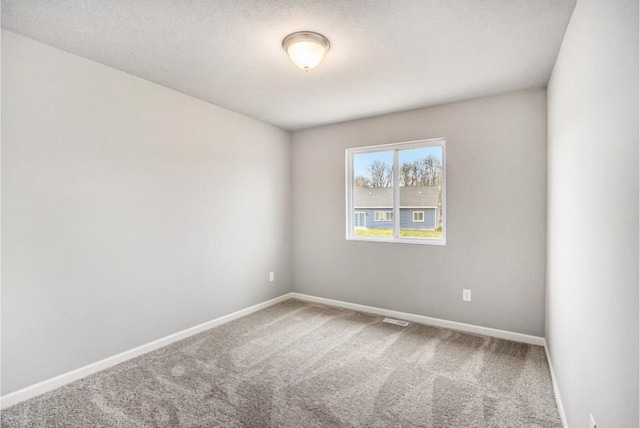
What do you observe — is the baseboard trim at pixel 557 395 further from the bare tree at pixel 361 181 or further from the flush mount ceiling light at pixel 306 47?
the flush mount ceiling light at pixel 306 47

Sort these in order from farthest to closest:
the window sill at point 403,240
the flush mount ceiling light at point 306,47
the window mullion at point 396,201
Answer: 1. the window mullion at point 396,201
2. the window sill at point 403,240
3. the flush mount ceiling light at point 306,47

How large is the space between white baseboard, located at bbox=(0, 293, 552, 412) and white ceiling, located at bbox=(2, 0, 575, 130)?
94.0 inches

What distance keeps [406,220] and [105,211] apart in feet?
10.0

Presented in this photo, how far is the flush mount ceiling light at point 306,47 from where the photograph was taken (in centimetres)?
211

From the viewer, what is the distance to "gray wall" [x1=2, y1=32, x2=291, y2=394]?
2172mm

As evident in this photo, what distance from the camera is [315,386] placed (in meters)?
2.36

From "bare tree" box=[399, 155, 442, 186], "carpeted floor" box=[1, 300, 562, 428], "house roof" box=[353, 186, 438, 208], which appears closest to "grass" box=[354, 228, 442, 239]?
"house roof" box=[353, 186, 438, 208]

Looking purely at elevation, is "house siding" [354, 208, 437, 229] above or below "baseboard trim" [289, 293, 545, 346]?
above

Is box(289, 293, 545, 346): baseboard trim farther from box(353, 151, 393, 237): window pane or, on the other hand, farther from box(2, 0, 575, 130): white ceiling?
box(2, 0, 575, 130): white ceiling

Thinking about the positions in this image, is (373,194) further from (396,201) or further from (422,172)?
(422,172)

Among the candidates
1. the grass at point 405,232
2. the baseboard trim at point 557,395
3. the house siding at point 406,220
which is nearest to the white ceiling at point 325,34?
the house siding at point 406,220

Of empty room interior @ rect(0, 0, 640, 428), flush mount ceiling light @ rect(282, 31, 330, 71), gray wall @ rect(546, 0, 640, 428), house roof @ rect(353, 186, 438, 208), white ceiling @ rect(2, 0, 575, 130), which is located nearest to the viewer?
gray wall @ rect(546, 0, 640, 428)

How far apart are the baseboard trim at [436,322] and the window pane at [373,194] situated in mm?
936

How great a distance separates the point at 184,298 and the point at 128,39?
231 centimetres
